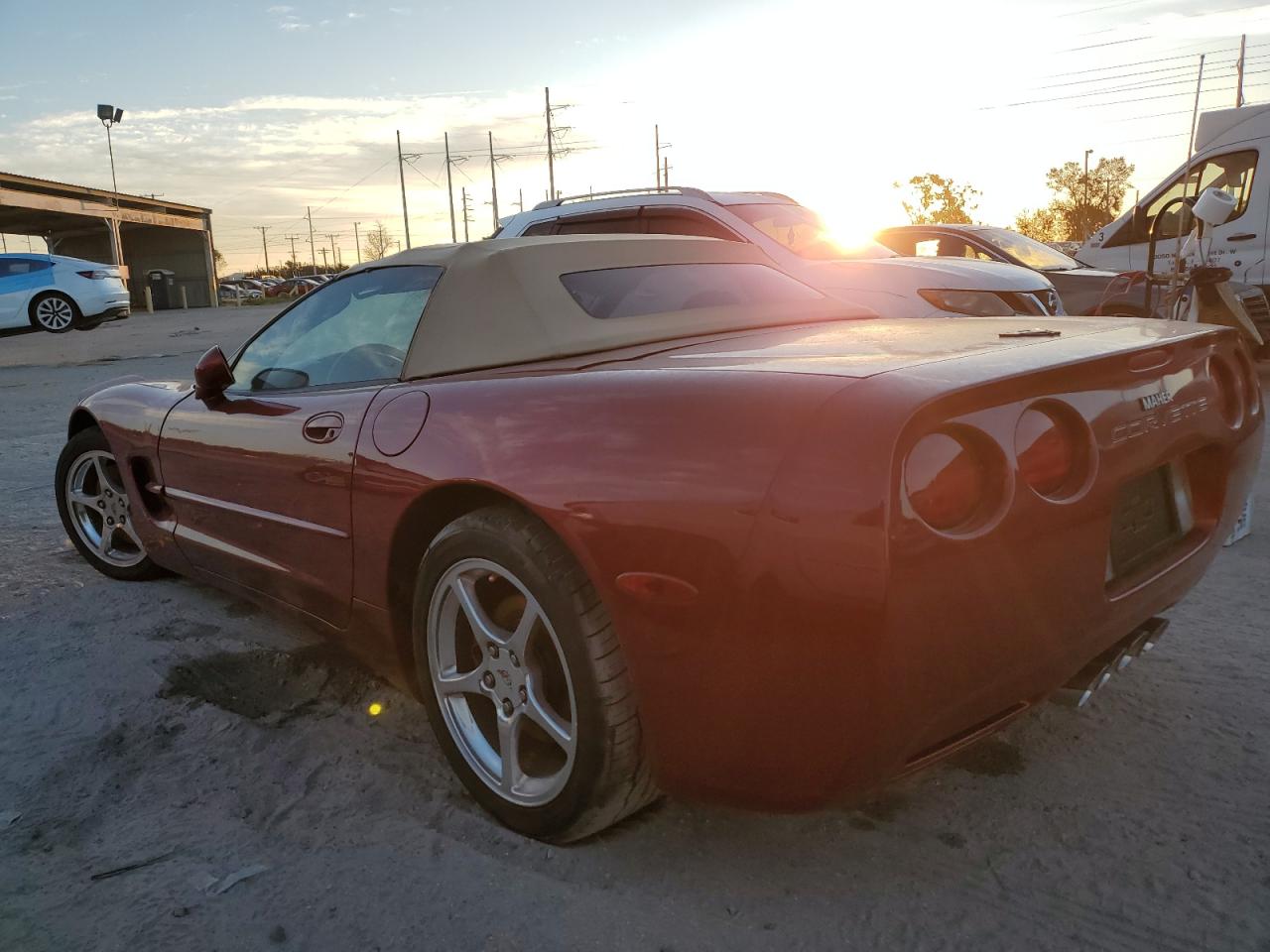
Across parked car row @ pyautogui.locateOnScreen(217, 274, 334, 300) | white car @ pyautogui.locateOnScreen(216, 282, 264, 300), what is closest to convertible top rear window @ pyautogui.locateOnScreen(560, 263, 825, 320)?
parked car row @ pyautogui.locateOnScreen(217, 274, 334, 300)

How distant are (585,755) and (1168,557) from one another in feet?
4.59

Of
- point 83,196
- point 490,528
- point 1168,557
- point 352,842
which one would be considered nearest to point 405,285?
point 490,528

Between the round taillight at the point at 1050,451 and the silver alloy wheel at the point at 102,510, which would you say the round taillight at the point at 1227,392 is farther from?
the silver alloy wheel at the point at 102,510

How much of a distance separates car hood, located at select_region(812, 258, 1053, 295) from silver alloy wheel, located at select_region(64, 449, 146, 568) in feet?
15.7

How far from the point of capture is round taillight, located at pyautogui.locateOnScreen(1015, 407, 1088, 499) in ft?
5.53

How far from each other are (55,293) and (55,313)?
0.42 m

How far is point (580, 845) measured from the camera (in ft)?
6.80

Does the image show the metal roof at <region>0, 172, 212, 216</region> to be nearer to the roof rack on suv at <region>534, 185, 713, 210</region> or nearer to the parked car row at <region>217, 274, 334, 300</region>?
the parked car row at <region>217, 274, 334, 300</region>

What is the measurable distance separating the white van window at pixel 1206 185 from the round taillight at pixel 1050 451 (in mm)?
7722

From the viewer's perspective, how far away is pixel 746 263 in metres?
3.25

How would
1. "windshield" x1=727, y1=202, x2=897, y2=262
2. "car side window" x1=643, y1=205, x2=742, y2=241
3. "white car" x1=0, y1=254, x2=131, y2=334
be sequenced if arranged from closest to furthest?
"car side window" x1=643, y1=205, x2=742, y2=241 → "windshield" x1=727, y1=202, x2=897, y2=262 → "white car" x1=0, y1=254, x2=131, y2=334

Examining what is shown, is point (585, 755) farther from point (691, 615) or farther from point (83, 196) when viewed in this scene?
point (83, 196)

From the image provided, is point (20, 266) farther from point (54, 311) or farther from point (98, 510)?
point (98, 510)

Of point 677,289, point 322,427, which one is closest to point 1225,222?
point 677,289
